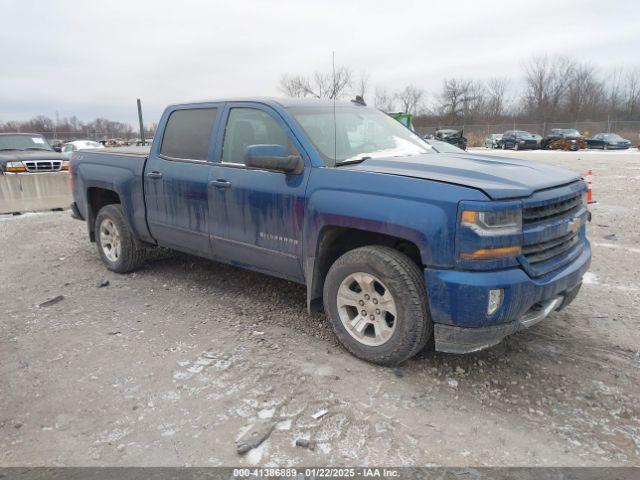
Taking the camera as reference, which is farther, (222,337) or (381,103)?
(381,103)

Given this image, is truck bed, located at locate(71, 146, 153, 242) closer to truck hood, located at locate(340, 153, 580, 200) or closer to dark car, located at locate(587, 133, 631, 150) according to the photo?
truck hood, located at locate(340, 153, 580, 200)

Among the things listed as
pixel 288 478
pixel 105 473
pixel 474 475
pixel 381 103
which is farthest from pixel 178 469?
pixel 381 103

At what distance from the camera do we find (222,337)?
3955 mm

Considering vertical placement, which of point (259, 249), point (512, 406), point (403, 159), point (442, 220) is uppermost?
point (403, 159)

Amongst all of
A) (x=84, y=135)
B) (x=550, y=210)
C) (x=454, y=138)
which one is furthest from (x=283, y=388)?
(x=84, y=135)

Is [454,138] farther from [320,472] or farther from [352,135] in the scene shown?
[320,472]

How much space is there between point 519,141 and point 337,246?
3607 centimetres

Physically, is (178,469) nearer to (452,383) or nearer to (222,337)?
(222,337)

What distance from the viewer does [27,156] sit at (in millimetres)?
11641

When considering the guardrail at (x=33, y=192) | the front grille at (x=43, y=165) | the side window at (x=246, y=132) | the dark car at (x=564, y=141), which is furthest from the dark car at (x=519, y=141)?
the side window at (x=246, y=132)

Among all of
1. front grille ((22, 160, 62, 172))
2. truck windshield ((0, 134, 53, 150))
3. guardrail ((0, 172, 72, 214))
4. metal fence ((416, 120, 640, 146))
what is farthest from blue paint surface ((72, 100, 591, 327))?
metal fence ((416, 120, 640, 146))

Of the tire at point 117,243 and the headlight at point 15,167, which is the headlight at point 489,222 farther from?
the headlight at point 15,167

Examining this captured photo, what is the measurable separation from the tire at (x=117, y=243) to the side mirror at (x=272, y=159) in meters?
2.55

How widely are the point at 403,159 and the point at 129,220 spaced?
10.5ft
